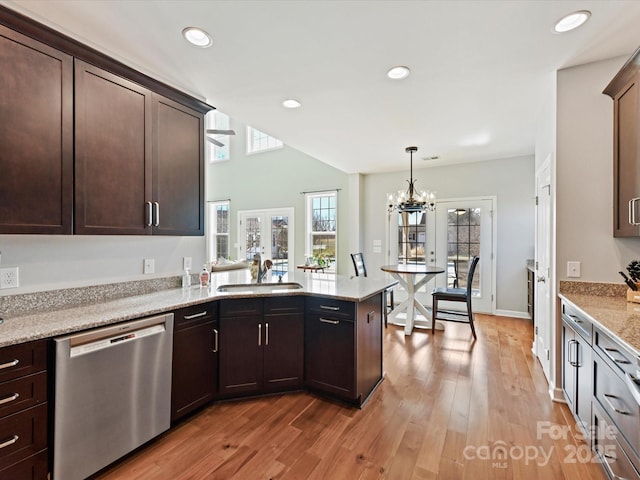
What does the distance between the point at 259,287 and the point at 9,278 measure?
5.19ft

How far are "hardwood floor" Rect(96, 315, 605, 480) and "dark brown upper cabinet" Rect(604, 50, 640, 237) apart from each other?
145 centimetres

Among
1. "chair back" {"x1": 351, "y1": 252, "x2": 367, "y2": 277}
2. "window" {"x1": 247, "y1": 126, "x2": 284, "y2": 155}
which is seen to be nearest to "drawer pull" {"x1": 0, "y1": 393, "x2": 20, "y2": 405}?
"chair back" {"x1": 351, "y1": 252, "x2": 367, "y2": 277}

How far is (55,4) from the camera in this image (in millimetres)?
1751

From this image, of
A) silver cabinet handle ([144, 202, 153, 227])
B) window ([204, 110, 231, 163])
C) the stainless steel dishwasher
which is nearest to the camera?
the stainless steel dishwasher

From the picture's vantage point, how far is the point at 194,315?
84.7 inches

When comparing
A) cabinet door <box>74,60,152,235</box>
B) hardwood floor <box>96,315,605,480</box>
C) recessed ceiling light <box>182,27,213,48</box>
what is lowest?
hardwood floor <box>96,315,605,480</box>

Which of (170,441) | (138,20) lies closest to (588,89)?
(138,20)

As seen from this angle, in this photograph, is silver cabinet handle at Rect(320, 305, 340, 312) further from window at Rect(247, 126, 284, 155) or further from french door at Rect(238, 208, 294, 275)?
window at Rect(247, 126, 284, 155)

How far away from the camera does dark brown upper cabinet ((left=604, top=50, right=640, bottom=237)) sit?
1.86m

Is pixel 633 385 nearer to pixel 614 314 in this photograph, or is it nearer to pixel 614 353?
pixel 614 353

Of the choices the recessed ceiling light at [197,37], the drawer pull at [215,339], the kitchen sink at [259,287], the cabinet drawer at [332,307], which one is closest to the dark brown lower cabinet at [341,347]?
the cabinet drawer at [332,307]

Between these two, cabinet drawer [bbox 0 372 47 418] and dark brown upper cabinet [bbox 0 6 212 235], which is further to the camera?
dark brown upper cabinet [bbox 0 6 212 235]

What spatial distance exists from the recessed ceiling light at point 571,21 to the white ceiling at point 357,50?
45mm

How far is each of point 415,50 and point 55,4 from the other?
223 cm
